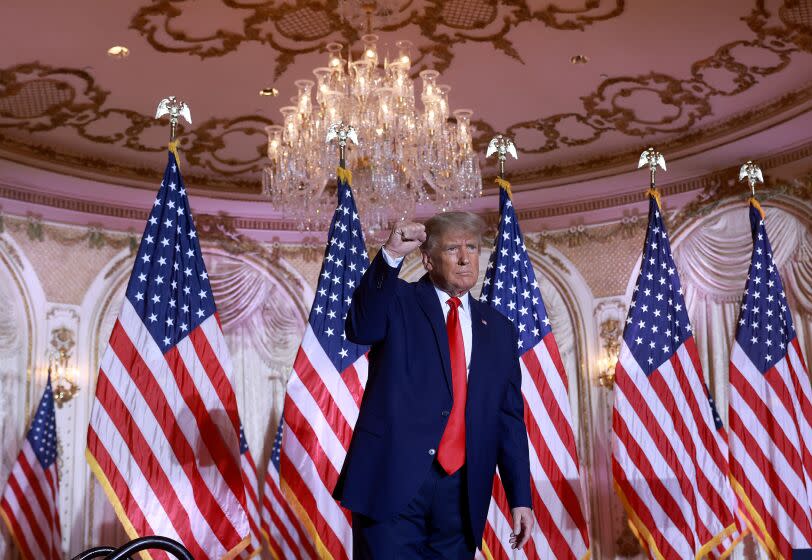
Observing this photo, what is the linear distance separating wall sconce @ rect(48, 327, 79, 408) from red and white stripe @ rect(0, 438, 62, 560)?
2.48ft

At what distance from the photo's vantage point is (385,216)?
26.2 feet

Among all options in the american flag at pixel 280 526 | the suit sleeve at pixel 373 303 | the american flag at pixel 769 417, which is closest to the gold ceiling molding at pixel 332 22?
the american flag at pixel 769 417

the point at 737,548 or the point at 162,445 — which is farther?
the point at 737,548

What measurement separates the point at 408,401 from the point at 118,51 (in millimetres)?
5076

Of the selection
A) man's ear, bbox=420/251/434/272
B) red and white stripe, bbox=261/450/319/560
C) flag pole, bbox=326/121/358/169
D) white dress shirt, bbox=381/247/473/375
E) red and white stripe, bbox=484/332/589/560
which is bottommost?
red and white stripe, bbox=261/450/319/560

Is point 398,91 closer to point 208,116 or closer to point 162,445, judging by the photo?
point 208,116

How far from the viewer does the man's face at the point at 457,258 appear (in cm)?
334

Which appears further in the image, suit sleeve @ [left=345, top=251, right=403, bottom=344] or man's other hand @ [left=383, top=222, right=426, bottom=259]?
suit sleeve @ [left=345, top=251, right=403, bottom=344]

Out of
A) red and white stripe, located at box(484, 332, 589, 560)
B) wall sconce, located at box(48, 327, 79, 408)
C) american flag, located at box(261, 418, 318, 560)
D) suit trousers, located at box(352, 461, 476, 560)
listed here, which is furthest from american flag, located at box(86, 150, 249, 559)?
wall sconce, located at box(48, 327, 79, 408)

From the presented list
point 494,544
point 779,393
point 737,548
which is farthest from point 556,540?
point 737,548

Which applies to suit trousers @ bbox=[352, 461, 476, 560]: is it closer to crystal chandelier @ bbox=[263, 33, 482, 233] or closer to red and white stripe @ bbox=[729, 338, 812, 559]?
red and white stripe @ bbox=[729, 338, 812, 559]

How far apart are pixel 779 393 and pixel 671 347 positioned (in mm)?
906

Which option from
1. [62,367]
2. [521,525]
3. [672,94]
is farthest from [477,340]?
[62,367]

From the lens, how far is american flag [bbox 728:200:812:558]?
21.0 ft
